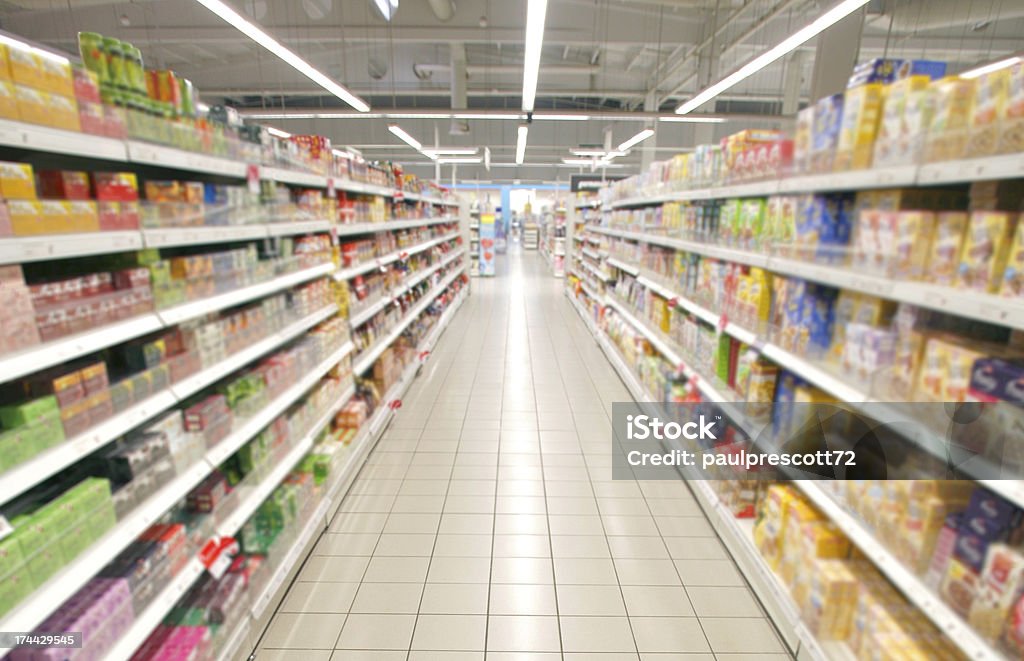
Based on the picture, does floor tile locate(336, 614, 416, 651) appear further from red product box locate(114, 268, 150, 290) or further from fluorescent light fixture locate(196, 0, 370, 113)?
fluorescent light fixture locate(196, 0, 370, 113)

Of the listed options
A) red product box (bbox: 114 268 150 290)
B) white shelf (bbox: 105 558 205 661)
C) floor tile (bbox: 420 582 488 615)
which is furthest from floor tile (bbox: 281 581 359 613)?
red product box (bbox: 114 268 150 290)

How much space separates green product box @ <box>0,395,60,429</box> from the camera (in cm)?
135

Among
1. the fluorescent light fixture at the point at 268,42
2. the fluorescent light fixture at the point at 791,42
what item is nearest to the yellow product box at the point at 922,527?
the fluorescent light fixture at the point at 791,42

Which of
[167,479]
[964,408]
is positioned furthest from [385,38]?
[964,408]

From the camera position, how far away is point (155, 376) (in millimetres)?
1877

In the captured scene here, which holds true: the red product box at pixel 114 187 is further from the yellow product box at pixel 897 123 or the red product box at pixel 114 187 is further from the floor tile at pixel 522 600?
the yellow product box at pixel 897 123

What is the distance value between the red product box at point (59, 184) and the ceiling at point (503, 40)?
6083mm

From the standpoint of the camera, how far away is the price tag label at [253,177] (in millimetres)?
2527

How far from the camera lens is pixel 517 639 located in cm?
245

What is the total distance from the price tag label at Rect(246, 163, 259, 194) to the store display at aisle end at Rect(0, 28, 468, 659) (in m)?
0.02

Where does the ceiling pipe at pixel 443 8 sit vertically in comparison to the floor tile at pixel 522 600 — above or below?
above

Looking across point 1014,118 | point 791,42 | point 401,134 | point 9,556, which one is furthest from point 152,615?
point 401,134

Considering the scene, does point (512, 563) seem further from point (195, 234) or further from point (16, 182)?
point (16, 182)

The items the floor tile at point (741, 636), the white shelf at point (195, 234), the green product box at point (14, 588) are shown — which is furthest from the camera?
the floor tile at point (741, 636)
